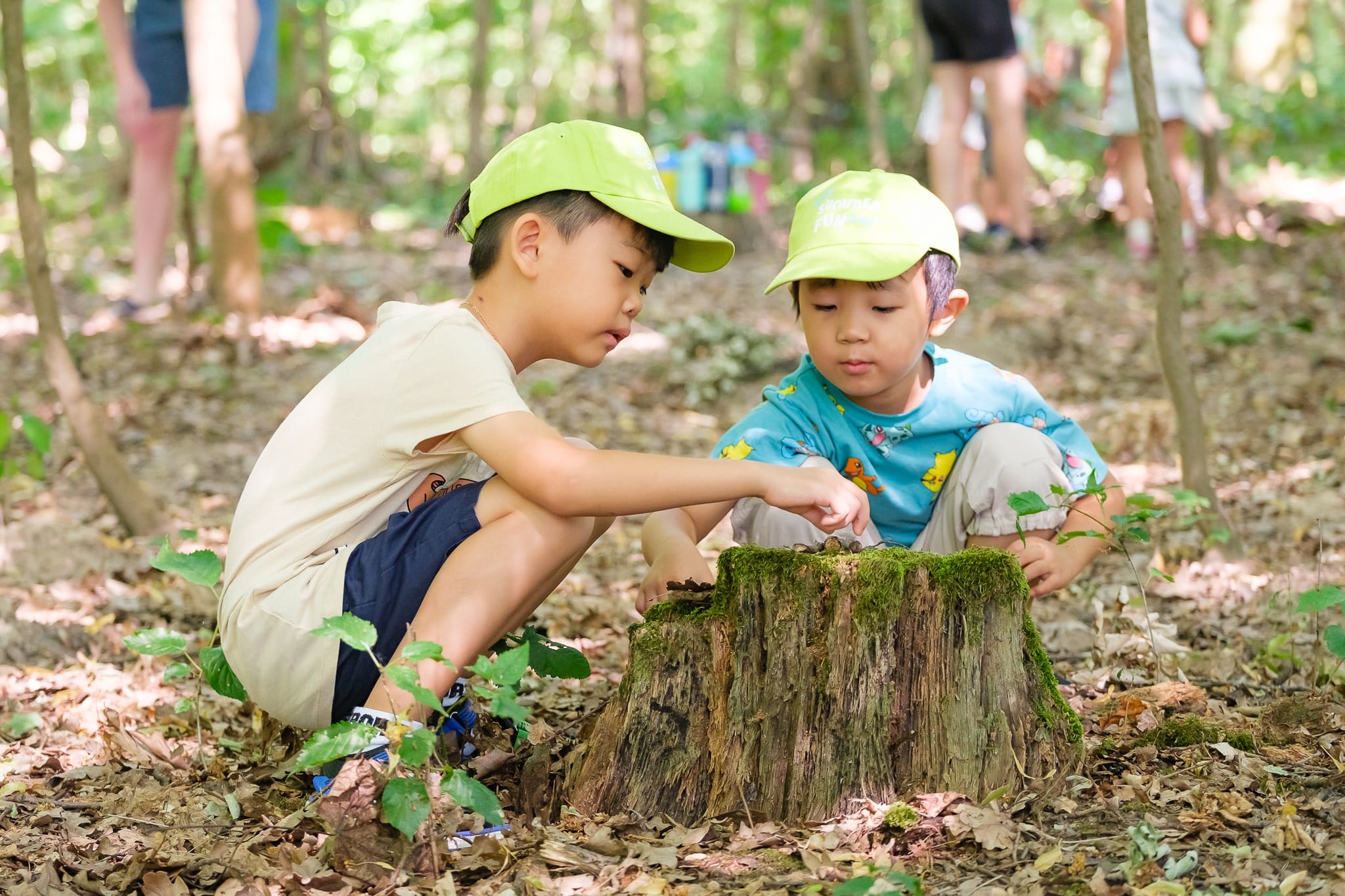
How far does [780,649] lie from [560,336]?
2.63 ft

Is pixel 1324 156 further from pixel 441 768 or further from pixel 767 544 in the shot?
pixel 441 768

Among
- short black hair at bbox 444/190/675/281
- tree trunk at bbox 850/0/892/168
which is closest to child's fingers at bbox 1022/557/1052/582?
short black hair at bbox 444/190/675/281

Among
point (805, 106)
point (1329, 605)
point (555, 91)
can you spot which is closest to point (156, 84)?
point (1329, 605)

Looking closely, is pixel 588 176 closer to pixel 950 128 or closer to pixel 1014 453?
pixel 1014 453

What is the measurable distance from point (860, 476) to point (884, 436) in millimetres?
116

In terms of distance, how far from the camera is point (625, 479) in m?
2.30

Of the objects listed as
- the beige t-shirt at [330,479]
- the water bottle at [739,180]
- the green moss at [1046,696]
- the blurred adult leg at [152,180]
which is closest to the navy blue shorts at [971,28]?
the water bottle at [739,180]

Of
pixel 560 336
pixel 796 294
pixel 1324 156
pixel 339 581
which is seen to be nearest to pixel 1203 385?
pixel 796 294

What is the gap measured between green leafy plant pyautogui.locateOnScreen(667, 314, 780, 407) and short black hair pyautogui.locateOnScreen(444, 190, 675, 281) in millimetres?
3363

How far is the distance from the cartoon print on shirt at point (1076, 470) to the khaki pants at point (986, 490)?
4 cm

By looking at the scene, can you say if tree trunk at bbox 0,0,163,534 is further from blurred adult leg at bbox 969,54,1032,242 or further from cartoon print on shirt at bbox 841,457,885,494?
blurred adult leg at bbox 969,54,1032,242

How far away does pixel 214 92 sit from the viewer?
5801 millimetres

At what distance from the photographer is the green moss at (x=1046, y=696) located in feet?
7.43

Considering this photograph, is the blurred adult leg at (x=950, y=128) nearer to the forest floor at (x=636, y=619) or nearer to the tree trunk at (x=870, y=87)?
the forest floor at (x=636, y=619)
